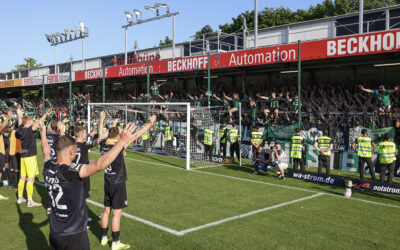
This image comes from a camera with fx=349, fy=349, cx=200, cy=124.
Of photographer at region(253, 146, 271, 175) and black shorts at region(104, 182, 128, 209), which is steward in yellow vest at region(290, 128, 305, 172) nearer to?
photographer at region(253, 146, 271, 175)

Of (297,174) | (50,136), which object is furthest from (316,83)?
(50,136)

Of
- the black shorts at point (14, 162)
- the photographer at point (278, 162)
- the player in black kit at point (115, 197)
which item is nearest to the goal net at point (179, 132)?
the photographer at point (278, 162)

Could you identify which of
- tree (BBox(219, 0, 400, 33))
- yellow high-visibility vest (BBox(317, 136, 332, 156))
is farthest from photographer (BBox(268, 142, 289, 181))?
tree (BBox(219, 0, 400, 33))

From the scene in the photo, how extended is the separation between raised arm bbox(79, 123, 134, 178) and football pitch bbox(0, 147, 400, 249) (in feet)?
10.0

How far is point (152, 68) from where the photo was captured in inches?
963

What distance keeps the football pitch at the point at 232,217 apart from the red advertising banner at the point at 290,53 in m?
7.04

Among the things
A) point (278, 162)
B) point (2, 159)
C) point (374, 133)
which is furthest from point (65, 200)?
point (374, 133)

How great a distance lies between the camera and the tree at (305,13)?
161 ft

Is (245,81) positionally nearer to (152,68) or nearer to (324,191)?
(152,68)

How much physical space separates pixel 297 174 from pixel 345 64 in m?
9.20

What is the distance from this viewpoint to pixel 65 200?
3.91 meters

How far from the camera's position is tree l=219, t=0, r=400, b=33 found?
161 feet

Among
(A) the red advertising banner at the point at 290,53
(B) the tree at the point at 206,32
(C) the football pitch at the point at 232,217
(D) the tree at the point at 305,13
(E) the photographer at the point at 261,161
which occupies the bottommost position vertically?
(C) the football pitch at the point at 232,217

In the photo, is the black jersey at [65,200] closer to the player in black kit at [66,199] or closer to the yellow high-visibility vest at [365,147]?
the player in black kit at [66,199]
